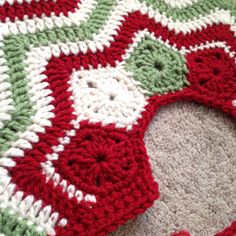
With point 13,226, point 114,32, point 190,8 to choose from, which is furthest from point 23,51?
point 190,8

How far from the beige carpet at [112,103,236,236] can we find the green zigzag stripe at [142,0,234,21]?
0.77ft

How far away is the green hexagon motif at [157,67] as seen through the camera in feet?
2.87

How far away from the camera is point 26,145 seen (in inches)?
27.7

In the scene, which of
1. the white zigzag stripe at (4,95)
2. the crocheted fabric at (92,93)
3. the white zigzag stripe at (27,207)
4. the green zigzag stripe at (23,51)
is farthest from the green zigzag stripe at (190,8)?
the white zigzag stripe at (27,207)

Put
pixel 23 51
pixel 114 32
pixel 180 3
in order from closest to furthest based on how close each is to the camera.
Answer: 1. pixel 23 51
2. pixel 114 32
3. pixel 180 3

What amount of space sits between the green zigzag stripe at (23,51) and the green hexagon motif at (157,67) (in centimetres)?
11

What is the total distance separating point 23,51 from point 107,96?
0.63 ft

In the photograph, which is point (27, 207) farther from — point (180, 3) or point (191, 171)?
point (180, 3)

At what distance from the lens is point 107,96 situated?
0.83 meters

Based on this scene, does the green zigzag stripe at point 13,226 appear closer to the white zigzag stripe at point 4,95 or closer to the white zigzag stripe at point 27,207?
the white zigzag stripe at point 27,207

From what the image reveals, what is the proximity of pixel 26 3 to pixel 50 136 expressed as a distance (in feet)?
0.97

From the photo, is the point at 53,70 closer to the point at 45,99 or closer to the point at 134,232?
the point at 45,99

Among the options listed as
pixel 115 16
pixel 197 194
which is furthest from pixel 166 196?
pixel 115 16

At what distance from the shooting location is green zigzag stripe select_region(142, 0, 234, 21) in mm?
965
